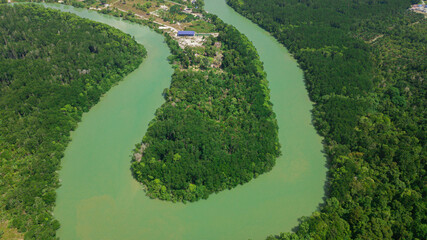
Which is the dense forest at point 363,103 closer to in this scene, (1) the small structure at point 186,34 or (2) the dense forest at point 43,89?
(1) the small structure at point 186,34

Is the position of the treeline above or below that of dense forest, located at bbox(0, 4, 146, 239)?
above

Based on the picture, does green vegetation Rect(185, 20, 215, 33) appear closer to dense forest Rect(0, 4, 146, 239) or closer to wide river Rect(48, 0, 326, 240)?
dense forest Rect(0, 4, 146, 239)

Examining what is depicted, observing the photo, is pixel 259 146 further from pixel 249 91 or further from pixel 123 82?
pixel 123 82

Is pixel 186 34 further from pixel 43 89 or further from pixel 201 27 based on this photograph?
pixel 43 89

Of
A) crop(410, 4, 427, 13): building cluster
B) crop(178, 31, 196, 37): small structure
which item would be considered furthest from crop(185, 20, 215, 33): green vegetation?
crop(410, 4, 427, 13): building cluster

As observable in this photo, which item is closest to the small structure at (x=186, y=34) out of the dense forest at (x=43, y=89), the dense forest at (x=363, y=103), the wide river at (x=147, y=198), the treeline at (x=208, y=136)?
the dense forest at (x=43, y=89)

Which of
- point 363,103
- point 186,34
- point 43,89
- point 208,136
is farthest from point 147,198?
point 186,34
